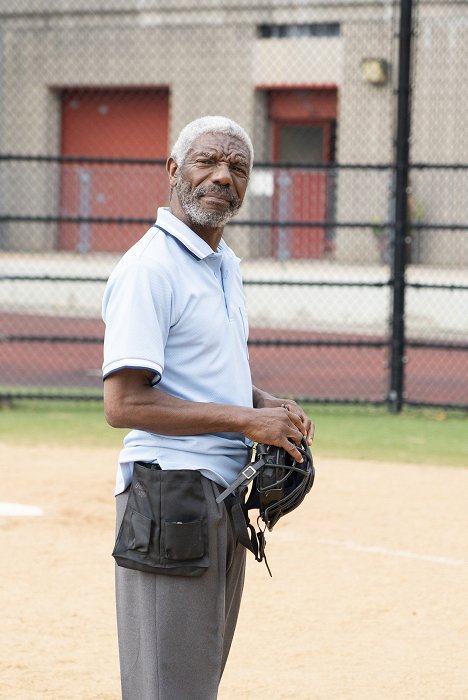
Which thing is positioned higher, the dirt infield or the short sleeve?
the short sleeve

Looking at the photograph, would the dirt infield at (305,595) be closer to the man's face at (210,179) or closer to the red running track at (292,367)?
the man's face at (210,179)

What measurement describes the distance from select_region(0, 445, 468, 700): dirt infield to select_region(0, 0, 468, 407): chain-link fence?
3624 mm

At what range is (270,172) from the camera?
58.3ft

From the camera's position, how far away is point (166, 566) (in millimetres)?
3209

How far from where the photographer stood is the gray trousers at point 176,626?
3234 millimetres

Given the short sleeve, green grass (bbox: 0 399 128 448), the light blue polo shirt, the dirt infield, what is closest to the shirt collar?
the light blue polo shirt

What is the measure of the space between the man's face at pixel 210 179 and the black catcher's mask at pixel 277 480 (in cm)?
65

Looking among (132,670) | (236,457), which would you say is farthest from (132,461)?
(132,670)

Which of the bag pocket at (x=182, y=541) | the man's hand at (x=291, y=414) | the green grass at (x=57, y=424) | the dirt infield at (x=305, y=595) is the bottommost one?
the dirt infield at (x=305, y=595)

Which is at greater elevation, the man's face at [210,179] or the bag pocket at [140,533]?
the man's face at [210,179]

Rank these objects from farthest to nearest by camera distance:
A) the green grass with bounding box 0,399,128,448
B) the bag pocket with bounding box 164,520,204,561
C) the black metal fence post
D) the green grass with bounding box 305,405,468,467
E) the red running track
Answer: the red running track < the black metal fence post < the green grass with bounding box 0,399,128,448 < the green grass with bounding box 305,405,468,467 < the bag pocket with bounding box 164,520,204,561

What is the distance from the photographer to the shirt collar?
3.28 m

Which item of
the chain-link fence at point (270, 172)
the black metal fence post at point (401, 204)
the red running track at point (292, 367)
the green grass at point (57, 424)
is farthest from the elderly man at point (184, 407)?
the red running track at point (292, 367)

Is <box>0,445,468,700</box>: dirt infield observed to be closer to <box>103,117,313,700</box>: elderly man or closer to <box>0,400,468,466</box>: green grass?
<box>0,400,468,466</box>: green grass
